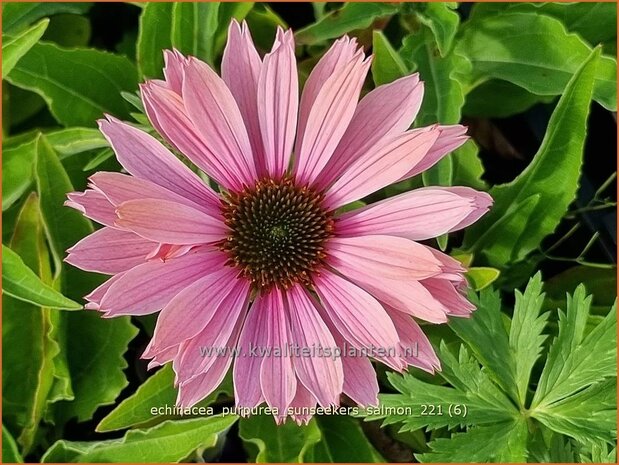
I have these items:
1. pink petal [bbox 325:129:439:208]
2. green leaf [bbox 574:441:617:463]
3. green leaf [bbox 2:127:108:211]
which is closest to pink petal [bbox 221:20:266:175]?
pink petal [bbox 325:129:439:208]

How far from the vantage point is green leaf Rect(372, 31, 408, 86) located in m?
0.68

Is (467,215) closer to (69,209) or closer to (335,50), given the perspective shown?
(335,50)

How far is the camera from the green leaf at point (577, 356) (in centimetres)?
63

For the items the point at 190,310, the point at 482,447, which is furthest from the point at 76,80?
the point at 482,447

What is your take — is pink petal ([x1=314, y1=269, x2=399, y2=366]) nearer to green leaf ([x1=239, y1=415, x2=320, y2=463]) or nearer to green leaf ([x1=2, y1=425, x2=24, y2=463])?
green leaf ([x1=239, y1=415, x2=320, y2=463])

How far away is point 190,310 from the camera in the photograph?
1.82ft

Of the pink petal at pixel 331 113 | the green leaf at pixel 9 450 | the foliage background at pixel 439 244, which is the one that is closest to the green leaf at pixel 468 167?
the foliage background at pixel 439 244

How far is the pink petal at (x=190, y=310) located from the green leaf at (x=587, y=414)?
0.34m

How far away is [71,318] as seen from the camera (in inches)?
30.6

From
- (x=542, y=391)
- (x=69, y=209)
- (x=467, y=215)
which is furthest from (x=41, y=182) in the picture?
(x=542, y=391)

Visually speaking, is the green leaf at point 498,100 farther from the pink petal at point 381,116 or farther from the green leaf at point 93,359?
the green leaf at point 93,359

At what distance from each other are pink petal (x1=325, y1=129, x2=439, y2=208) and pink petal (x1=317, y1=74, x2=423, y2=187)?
0.05ft

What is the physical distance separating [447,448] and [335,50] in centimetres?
38

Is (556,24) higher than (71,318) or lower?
higher
